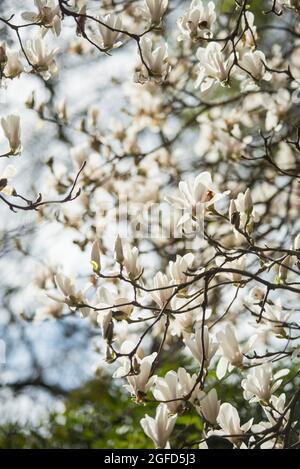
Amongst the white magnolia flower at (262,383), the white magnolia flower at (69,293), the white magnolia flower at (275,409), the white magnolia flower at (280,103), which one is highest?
the white magnolia flower at (280,103)

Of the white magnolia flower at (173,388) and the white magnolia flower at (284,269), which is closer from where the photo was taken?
the white magnolia flower at (173,388)

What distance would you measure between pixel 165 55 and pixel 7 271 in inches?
69.5

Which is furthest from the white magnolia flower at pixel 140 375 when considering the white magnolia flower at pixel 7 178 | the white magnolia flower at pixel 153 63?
the white magnolia flower at pixel 153 63

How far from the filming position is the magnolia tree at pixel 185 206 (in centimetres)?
140

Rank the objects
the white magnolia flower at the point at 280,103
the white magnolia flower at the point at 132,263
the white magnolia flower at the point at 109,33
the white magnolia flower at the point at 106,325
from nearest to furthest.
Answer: the white magnolia flower at the point at 106,325
the white magnolia flower at the point at 132,263
the white magnolia flower at the point at 109,33
the white magnolia flower at the point at 280,103

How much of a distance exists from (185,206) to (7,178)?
315mm

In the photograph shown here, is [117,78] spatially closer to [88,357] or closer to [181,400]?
[88,357]

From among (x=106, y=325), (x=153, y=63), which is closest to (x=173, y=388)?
(x=106, y=325)

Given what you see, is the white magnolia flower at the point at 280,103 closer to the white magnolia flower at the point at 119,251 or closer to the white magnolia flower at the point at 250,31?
the white magnolia flower at the point at 250,31

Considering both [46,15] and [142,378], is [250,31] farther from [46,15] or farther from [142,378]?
[142,378]

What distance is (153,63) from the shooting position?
5.27 feet

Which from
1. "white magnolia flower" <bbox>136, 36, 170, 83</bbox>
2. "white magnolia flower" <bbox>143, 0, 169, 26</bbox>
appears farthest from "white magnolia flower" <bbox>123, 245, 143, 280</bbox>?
"white magnolia flower" <bbox>143, 0, 169, 26</bbox>

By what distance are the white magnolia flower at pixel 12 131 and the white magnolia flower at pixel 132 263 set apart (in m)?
0.28

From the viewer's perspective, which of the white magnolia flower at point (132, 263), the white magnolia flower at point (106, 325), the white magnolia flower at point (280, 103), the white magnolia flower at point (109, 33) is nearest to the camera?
the white magnolia flower at point (106, 325)
